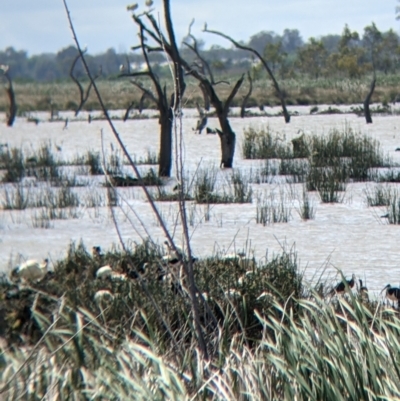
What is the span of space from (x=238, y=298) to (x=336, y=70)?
85.9 metres

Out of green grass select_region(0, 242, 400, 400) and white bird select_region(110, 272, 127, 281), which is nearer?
green grass select_region(0, 242, 400, 400)

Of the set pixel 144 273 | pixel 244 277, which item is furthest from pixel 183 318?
pixel 144 273

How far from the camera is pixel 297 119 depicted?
37.8 metres

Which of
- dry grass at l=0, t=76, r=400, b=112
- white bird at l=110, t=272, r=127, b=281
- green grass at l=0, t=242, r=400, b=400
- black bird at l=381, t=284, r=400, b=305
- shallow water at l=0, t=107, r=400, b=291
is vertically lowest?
dry grass at l=0, t=76, r=400, b=112

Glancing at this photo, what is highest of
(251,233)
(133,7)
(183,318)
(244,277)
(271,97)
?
(133,7)

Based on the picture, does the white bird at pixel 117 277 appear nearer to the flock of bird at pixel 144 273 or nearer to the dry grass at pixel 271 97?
the flock of bird at pixel 144 273

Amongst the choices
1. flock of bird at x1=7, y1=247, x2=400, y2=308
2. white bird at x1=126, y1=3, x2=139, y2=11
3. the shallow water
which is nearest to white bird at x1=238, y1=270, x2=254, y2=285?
flock of bird at x1=7, y1=247, x2=400, y2=308

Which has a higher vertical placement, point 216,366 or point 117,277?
point 216,366

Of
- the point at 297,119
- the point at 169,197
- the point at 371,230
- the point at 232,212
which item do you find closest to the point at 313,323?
the point at 371,230

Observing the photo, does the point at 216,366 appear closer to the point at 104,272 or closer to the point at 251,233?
the point at 104,272

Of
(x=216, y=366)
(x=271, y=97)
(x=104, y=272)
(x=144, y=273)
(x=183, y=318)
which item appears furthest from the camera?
(x=271, y=97)

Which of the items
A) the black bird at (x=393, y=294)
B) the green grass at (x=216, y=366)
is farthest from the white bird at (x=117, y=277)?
the black bird at (x=393, y=294)

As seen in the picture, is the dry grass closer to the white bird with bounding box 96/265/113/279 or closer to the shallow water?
the shallow water

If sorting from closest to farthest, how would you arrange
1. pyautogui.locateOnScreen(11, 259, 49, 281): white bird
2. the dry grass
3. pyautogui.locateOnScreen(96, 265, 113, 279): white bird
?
pyautogui.locateOnScreen(11, 259, 49, 281): white bird, pyautogui.locateOnScreen(96, 265, 113, 279): white bird, the dry grass
